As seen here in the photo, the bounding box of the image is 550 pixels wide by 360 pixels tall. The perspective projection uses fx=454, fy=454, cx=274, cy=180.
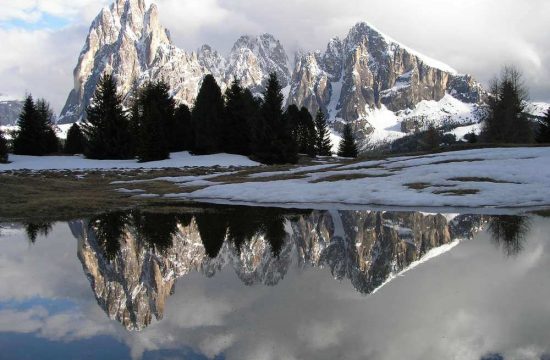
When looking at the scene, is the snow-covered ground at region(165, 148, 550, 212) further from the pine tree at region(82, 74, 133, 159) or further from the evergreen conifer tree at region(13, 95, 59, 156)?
the evergreen conifer tree at region(13, 95, 59, 156)

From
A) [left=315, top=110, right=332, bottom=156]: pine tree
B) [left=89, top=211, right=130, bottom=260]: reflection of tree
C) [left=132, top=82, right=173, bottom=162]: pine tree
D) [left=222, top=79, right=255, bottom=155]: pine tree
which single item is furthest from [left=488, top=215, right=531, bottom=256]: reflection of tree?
[left=315, top=110, right=332, bottom=156]: pine tree

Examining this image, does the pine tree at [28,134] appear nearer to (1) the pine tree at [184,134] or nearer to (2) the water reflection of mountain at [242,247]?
(1) the pine tree at [184,134]

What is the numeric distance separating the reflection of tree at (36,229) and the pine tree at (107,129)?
142 ft

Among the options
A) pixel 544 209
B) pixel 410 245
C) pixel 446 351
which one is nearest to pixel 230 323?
pixel 446 351

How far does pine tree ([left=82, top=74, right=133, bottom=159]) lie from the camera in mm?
57438

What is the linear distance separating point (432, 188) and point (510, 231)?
922 cm

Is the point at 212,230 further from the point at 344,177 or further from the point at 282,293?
the point at 344,177

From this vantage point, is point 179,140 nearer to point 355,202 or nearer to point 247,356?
point 355,202

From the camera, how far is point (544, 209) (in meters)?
16.2

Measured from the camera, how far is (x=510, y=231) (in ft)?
40.5

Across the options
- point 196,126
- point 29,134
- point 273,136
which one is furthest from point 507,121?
point 29,134

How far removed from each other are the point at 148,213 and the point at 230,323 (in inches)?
500

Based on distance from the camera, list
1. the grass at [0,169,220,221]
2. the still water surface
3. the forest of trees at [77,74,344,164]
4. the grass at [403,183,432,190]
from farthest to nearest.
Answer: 1. the forest of trees at [77,74,344,164]
2. the grass at [403,183,432,190]
3. the grass at [0,169,220,221]
4. the still water surface

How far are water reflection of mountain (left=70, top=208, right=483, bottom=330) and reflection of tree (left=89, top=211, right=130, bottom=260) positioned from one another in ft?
0.10
